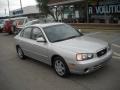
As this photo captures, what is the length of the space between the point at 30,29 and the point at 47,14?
26489 millimetres

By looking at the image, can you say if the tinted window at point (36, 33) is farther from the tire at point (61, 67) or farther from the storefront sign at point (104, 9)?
the storefront sign at point (104, 9)

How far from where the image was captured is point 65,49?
5.68 metres

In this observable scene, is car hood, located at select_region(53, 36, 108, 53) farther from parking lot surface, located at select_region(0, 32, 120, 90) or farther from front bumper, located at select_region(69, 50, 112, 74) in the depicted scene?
parking lot surface, located at select_region(0, 32, 120, 90)

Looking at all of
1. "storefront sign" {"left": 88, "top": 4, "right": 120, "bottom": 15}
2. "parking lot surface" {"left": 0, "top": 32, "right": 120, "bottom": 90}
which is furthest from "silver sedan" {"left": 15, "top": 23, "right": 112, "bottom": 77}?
"storefront sign" {"left": 88, "top": 4, "right": 120, "bottom": 15}

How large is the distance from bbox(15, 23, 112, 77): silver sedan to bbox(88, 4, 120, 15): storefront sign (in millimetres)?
11276

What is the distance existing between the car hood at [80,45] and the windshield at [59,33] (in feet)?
1.11

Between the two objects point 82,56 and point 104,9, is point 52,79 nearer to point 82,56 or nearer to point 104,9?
point 82,56

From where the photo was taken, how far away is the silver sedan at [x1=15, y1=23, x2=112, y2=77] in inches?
212

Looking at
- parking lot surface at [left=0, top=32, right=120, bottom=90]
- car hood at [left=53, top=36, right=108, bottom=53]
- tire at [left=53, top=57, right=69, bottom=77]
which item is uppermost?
car hood at [left=53, top=36, right=108, bottom=53]

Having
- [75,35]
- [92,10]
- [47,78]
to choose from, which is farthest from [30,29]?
[92,10]

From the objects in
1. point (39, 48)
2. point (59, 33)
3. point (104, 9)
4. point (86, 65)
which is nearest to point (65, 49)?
point (86, 65)

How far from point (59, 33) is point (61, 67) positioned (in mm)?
1369

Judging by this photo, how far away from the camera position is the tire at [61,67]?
18.9 feet

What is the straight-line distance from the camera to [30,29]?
25.4 ft
